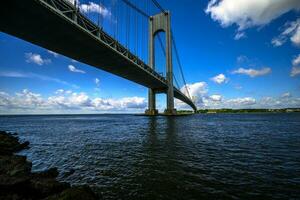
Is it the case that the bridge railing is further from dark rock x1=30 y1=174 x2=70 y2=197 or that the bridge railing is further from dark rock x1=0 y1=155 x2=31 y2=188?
dark rock x1=30 y1=174 x2=70 y2=197

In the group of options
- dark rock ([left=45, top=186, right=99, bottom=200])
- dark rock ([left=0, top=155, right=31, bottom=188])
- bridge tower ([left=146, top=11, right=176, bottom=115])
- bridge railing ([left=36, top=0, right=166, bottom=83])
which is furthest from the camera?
bridge tower ([left=146, top=11, right=176, bottom=115])

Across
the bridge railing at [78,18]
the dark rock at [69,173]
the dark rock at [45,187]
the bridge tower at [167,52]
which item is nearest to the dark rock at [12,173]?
the dark rock at [45,187]

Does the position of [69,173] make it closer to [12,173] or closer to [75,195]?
[12,173]

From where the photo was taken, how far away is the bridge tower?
64250 mm

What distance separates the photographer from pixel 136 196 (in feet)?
17.7

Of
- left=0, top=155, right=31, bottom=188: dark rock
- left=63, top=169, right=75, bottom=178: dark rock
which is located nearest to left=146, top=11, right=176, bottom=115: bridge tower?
left=63, top=169, right=75, bottom=178: dark rock

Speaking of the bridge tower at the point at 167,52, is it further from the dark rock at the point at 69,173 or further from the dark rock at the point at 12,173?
the dark rock at the point at 12,173

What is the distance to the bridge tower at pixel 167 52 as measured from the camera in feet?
211

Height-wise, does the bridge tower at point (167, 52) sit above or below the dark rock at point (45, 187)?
above

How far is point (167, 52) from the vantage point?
63.6 metres

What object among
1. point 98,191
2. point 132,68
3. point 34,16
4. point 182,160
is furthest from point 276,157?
point 132,68

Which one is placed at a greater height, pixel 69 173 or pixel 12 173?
pixel 12 173

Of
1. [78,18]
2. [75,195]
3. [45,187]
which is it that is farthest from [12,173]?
[78,18]

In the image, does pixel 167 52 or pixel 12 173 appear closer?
pixel 12 173
